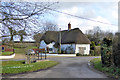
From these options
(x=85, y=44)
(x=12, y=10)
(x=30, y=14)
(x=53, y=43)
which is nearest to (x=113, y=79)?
(x=30, y=14)

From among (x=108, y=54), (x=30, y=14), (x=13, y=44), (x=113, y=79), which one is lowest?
(x=113, y=79)

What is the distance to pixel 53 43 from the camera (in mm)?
36094

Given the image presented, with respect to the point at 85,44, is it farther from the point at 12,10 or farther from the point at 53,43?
the point at 12,10

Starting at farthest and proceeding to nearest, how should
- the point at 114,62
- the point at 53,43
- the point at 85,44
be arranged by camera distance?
the point at 53,43
the point at 85,44
the point at 114,62

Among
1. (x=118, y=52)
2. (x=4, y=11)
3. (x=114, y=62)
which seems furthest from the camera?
(x=114, y=62)

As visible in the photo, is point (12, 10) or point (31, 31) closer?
point (12, 10)

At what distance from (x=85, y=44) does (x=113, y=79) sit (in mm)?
24771

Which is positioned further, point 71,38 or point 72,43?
point 71,38

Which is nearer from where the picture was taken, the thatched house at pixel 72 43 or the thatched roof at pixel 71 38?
the thatched house at pixel 72 43

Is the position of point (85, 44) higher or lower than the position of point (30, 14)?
lower

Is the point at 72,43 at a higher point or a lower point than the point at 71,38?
lower

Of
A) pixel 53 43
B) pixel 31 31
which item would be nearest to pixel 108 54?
pixel 31 31

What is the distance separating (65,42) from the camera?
32.9 m

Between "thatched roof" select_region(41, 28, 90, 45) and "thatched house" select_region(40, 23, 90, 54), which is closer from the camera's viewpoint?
"thatched house" select_region(40, 23, 90, 54)
